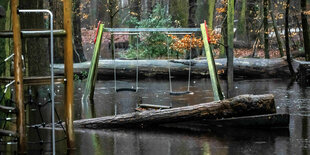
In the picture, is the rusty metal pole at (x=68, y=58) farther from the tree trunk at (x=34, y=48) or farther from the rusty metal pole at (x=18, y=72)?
the tree trunk at (x=34, y=48)

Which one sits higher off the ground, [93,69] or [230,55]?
[230,55]

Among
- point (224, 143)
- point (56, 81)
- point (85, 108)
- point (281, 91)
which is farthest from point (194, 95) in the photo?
point (56, 81)

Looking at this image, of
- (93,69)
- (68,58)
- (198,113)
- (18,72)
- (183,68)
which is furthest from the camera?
(183,68)

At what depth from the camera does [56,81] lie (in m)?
9.15

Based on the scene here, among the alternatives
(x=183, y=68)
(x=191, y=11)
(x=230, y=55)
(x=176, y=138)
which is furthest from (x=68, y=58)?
(x=191, y=11)

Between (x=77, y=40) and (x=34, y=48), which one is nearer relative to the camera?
(x=34, y=48)

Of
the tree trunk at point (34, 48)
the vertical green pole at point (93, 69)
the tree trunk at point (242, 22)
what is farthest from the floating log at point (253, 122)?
the tree trunk at point (242, 22)

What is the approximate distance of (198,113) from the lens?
462 inches

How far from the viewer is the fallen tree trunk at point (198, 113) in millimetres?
11508

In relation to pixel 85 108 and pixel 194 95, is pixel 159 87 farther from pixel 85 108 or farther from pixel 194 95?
→ pixel 85 108

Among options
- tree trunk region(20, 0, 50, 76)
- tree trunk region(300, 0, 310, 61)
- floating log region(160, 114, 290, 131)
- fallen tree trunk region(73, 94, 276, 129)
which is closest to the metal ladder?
fallen tree trunk region(73, 94, 276, 129)

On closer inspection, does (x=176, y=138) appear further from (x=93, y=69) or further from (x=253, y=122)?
(x=93, y=69)

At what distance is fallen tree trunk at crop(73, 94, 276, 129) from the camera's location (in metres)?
11.5

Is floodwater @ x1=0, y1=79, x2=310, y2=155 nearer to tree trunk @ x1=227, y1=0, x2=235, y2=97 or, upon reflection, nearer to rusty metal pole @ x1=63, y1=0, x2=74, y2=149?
rusty metal pole @ x1=63, y1=0, x2=74, y2=149
